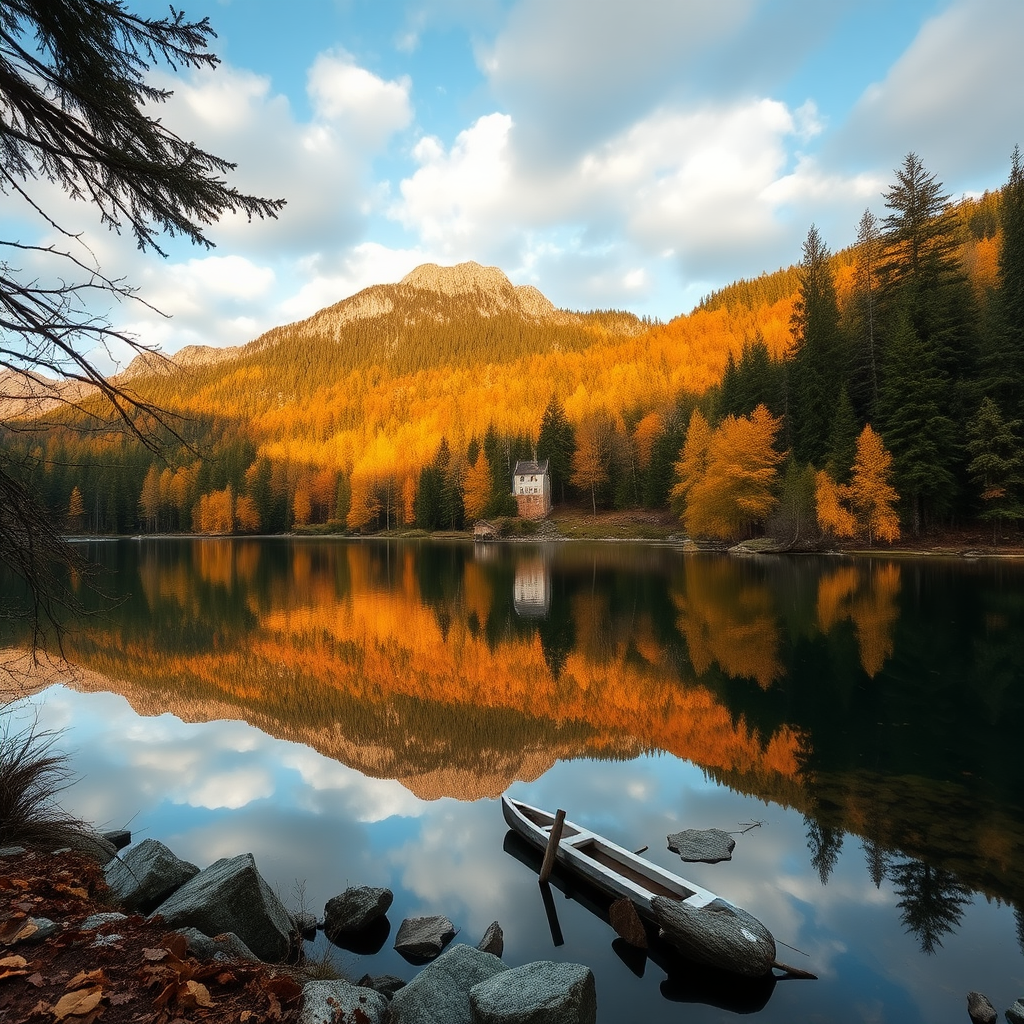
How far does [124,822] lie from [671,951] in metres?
8.21

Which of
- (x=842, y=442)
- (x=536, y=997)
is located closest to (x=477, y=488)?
(x=842, y=442)

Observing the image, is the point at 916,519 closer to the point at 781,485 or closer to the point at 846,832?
the point at 781,485

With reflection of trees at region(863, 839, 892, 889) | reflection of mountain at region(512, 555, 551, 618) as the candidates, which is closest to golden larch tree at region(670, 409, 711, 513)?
reflection of mountain at region(512, 555, 551, 618)

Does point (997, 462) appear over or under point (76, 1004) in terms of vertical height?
over

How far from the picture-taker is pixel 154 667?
17812 millimetres

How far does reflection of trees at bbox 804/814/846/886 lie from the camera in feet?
24.5

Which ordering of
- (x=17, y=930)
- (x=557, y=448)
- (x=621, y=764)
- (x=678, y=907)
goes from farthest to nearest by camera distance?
(x=557, y=448) < (x=621, y=764) < (x=678, y=907) < (x=17, y=930)

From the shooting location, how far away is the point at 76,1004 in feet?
11.0

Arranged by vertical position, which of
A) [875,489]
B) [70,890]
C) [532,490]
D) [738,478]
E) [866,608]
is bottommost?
[866,608]

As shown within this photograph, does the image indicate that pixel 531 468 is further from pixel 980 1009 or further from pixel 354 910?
pixel 980 1009

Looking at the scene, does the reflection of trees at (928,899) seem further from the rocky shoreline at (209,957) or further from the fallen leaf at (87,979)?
the fallen leaf at (87,979)

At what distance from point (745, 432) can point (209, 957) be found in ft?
171

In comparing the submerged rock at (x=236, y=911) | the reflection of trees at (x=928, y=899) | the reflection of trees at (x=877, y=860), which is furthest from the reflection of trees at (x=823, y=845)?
the submerged rock at (x=236, y=911)

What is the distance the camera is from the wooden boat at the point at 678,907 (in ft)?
18.2
